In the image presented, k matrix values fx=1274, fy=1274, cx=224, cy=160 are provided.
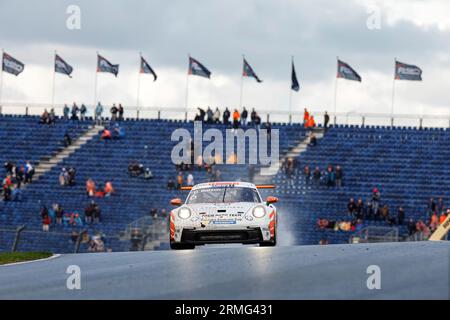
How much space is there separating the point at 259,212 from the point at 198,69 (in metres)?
35.5

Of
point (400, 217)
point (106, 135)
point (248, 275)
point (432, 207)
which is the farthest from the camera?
point (106, 135)

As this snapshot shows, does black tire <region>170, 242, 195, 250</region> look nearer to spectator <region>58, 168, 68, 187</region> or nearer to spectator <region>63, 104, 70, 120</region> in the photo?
spectator <region>58, 168, 68, 187</region>

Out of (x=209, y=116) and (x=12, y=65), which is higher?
(x=12, y=65)

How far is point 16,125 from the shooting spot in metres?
56.9

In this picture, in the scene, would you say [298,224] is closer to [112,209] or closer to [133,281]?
[112,209]

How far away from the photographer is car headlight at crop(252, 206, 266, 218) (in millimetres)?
23812

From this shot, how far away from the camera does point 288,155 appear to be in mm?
51438

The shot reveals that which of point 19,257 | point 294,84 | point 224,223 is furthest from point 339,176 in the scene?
point 224,223

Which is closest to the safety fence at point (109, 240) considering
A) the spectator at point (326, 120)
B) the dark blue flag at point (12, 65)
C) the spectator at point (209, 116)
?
the spectator at point (209, 116)

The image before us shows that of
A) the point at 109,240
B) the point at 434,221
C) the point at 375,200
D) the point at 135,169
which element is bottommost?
the point at 109,240

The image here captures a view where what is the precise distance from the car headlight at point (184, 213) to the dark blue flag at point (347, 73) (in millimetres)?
33499

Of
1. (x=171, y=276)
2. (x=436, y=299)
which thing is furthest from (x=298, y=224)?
(x=436, y=299)

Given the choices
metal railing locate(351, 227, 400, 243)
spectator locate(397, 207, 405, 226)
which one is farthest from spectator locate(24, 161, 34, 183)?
metal railing locate(351, 227, 400, 243)

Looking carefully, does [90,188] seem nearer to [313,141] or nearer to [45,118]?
[45,118]
